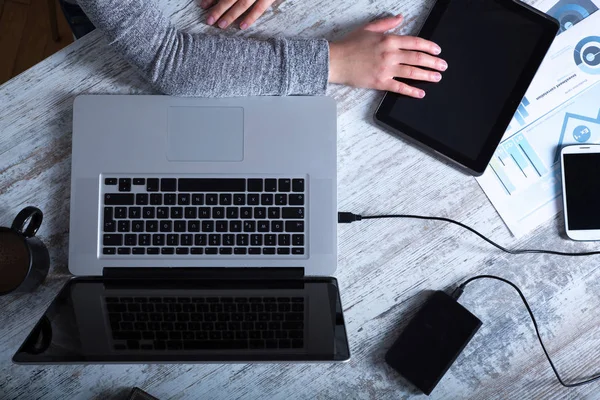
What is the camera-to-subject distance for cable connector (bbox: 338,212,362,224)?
2.65 feet

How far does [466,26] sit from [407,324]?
0.47m

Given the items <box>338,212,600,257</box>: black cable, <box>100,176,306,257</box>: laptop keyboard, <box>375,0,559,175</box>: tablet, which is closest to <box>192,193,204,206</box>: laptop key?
<box>100,176,306,257</box>: laptop keyboard

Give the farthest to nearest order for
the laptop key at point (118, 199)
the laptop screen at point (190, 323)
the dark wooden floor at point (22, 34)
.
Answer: the dark wooden floor at point (22, 34)
the laptop key at point (118, 199)
the laptop screen at point (190, 323)

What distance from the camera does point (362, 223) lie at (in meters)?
0.83

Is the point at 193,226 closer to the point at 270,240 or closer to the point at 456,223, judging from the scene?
the point at 270,240

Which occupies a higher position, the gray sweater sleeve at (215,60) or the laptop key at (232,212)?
the gray sweater sleeve at (215,60)

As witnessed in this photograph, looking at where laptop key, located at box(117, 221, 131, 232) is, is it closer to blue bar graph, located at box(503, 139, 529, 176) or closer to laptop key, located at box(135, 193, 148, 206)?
laptop key, located at box(135, 193, 148, 206)

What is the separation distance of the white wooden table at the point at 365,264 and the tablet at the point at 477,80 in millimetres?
39

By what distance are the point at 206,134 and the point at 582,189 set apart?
1.96 feet

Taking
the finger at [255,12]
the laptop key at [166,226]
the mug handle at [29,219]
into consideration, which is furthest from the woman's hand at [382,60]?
the mug handle at [29,219]

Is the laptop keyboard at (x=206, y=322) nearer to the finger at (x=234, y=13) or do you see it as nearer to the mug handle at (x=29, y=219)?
the mug handle at (x=29, y=219)

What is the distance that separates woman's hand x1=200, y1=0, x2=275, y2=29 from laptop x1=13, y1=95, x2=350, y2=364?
13 centimetres

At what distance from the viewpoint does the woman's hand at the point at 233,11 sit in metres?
0.82

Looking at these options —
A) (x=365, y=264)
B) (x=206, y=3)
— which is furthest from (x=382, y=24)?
(x=365, y=264)
